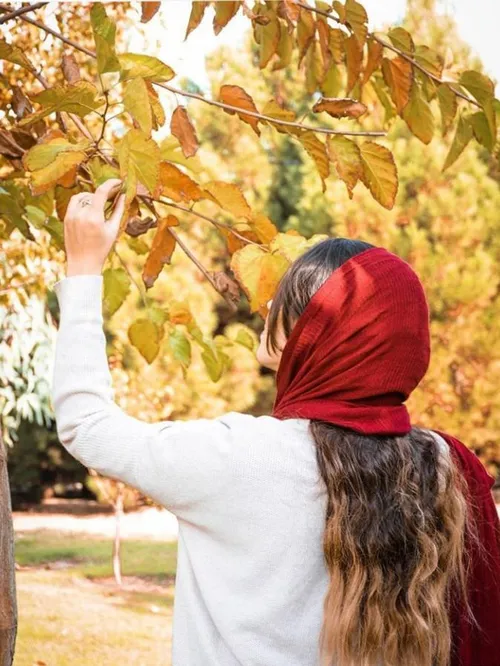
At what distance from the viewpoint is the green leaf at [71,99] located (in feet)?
3.56

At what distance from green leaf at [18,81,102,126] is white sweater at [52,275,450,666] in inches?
10.4

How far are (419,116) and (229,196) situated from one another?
18.2 inches

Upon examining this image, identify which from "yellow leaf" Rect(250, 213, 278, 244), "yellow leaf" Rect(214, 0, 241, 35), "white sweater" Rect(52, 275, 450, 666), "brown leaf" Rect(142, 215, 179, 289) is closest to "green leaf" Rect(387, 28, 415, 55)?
"yellow leaf" Rect(214, 0, 241, 35)

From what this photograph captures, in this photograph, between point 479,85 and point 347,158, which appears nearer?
point 347,158

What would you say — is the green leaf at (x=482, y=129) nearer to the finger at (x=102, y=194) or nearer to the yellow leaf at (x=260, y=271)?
the yellow leaf at (x=260, y=271)

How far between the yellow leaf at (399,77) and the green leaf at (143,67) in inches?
23.0

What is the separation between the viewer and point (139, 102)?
1021 mm

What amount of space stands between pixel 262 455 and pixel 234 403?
A: 5.65m

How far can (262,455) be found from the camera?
913 millimetres

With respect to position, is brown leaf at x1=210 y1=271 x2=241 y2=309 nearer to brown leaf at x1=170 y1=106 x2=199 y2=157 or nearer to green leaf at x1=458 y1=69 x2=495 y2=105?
brown leaf at x1=170 y1=106 x2=199 y2=157

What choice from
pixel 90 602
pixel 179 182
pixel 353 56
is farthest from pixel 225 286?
pixel 90 602

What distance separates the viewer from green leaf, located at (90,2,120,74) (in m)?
1.05

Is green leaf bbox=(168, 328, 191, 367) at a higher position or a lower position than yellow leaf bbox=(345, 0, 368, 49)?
lower

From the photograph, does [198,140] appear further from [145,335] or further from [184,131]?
[145,335]
